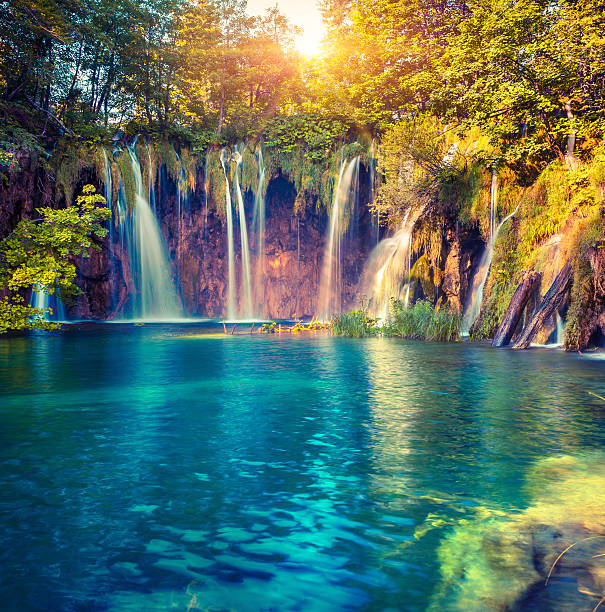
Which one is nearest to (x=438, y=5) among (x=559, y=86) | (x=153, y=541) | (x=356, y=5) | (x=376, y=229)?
(x=356, y=5)

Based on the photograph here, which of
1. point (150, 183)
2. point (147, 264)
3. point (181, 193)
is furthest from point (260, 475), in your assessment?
point (181, 193)

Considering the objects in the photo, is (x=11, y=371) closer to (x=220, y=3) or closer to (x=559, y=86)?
(x=559, y=86)

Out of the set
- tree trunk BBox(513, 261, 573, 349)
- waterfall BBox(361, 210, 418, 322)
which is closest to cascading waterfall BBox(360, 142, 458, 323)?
waterfall BBox(361, 210, 418, 322)

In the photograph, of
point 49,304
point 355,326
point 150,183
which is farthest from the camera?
point 150,183

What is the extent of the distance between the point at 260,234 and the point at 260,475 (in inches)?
1240

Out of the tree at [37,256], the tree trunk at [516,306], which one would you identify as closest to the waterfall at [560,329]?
the tree trunk at [516,306]

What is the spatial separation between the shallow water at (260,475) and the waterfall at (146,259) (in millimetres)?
21450

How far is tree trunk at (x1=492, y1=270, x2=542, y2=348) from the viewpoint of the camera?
1677cm

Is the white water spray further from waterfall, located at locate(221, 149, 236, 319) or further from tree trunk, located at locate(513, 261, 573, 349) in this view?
tree trunk, located at locate(513, 261, 573, 349)

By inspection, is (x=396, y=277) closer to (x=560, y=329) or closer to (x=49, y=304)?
(x=560, y=329)

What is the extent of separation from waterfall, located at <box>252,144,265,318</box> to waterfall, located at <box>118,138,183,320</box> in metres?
5.16

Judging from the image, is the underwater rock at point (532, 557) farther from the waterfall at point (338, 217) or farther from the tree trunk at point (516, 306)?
the waterfall at point (338, 217)

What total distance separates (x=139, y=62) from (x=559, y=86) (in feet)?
84.0

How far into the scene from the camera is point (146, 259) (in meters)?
33.9
